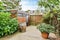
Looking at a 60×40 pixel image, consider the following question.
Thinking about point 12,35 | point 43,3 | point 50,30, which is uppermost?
point 43,3

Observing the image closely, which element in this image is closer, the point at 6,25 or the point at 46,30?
the point at 46,30

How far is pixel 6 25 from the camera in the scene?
18.1 feet

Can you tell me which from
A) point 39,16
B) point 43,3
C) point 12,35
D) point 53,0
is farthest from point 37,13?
point 12,35

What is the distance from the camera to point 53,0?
589 centimetres

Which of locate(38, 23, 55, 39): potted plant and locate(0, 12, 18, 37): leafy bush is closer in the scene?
locate(38, 23, 55, 39): potted plant

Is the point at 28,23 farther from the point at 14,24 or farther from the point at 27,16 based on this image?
the point at 14,24

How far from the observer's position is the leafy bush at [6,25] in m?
5.34

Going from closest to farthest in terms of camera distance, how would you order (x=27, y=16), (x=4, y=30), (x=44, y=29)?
(x=44, y=29) → (x=4, y=30) → (x=27, y=16)

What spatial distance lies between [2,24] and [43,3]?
7.17 ft

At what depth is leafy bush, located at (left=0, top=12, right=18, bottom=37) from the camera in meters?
5.34

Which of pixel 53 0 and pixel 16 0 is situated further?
pixel 16 0

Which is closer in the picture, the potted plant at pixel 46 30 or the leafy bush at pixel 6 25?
the potted plant at pixel 46 30

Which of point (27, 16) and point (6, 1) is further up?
point (6, 1)

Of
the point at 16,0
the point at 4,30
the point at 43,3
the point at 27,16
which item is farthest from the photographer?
the point at 16,0
